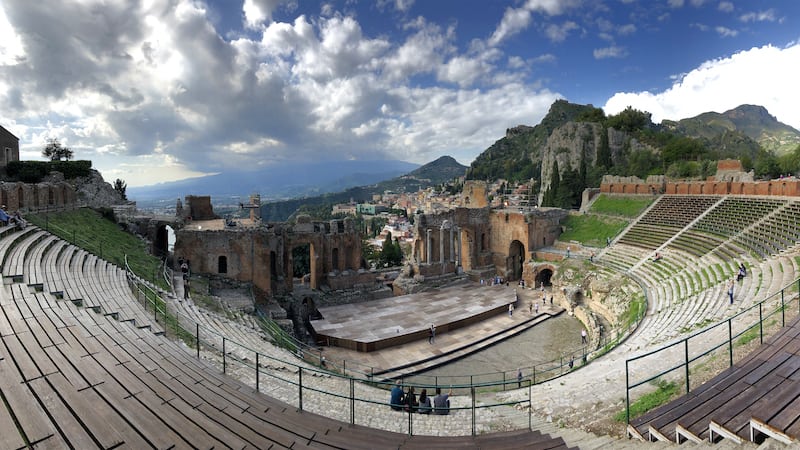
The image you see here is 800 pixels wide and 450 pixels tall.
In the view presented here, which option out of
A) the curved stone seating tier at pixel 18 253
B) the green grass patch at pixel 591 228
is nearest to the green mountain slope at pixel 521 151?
the green grass patch at pixel 591 228

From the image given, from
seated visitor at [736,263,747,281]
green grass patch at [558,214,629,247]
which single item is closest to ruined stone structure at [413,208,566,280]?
green grass patch at [558,214,629,247]

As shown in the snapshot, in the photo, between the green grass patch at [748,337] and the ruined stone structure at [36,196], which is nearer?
the green grass patch at [748,337]

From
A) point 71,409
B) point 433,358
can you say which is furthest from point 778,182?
point 71,409

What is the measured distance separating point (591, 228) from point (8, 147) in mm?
49900

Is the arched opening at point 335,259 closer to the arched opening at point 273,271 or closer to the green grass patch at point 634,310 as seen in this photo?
the arched opening at point 273,271

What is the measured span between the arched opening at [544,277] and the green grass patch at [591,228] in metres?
4.09

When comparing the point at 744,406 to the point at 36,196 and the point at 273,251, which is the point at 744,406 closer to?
the point at 273,251

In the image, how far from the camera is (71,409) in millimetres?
5324

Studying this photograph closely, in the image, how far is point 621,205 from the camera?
37375 millimetres

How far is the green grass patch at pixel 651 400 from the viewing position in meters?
8.30

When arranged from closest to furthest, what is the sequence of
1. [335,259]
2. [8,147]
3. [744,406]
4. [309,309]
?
[744,406]
[309,309]
[335,259]
[8,147]

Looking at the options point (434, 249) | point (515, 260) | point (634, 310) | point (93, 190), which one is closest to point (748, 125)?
point (515, 260)

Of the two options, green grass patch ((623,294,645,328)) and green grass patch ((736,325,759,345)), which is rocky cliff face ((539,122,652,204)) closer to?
green grass patch ((623,294,645,328))

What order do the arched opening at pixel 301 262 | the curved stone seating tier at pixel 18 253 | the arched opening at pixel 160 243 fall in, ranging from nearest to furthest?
the curved stone seating tier at pixel 18 253 → the arched opening at pixel 160 243 → the arched opening at pixel 301 262
